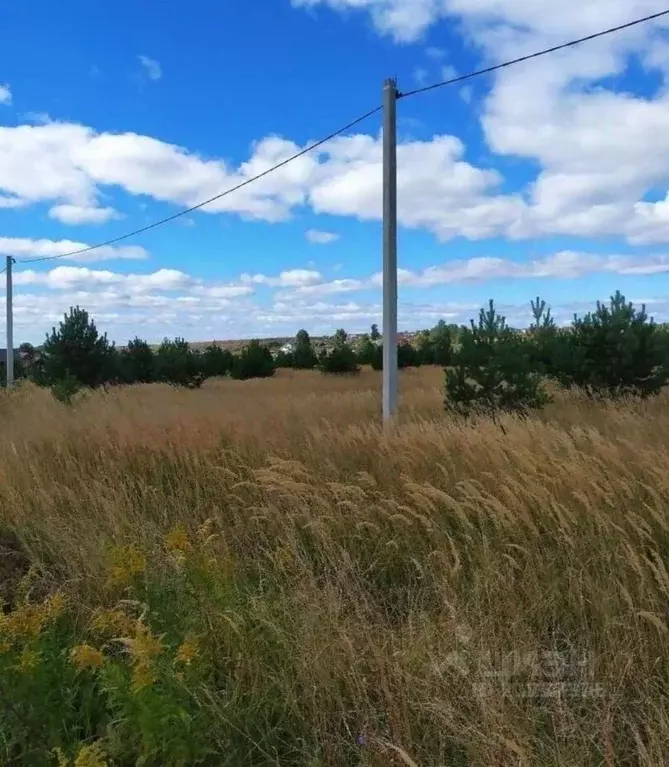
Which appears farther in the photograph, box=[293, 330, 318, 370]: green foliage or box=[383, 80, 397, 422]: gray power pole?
box=[293, 330, 318, 370]: green foliage

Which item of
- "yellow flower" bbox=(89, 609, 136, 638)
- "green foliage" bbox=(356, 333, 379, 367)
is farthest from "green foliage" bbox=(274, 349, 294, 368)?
"yellow flower" bbox=(89, 609, 136, 638)

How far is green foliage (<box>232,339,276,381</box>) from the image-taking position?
111ft

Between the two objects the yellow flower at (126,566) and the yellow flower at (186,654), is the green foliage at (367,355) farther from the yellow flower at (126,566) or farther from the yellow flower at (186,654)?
the yellow flower at (186,654)

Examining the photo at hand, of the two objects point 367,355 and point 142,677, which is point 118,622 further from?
point 367,355

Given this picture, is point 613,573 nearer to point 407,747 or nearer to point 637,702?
point 637,702

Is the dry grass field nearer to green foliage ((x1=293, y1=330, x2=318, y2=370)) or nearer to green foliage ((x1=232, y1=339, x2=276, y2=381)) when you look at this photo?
green foliage ((x1=232, y1=339, x2=276, y2=381))

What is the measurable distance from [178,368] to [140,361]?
3576 millimetres

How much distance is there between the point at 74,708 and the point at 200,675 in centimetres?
56

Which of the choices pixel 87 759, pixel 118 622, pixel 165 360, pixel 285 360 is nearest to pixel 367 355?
pixel 285 360

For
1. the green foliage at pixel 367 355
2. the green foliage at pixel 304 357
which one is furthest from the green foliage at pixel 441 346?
the green foliage at pixel 304 357

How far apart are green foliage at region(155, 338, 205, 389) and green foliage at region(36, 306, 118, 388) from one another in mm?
5847

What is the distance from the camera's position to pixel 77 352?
2200 centimetres

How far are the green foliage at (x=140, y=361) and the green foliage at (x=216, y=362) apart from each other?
123 inches

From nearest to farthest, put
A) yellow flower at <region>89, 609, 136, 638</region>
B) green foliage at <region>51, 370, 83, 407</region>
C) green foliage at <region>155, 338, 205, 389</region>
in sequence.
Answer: yellow flower at <region>89, 609, 136, 638</region>, green foliage at <region>51, 370, 83, 407</region>, green foliage at <region>155, 338, 205, 389</region>
